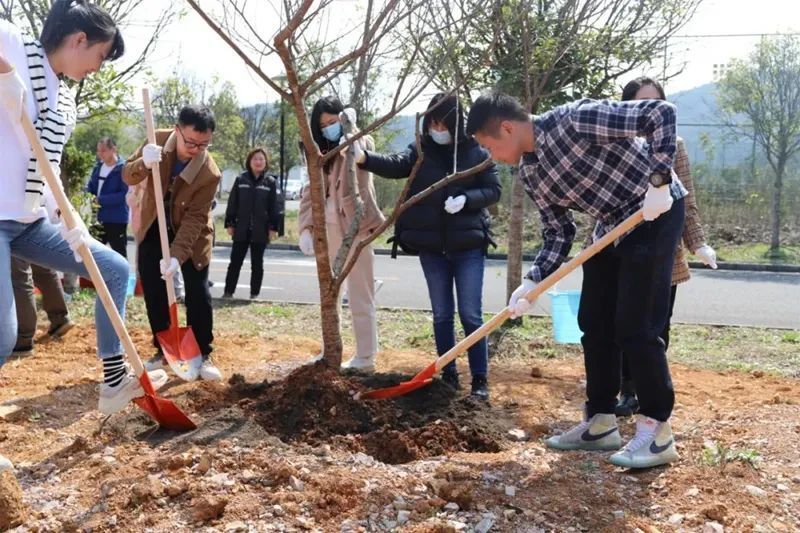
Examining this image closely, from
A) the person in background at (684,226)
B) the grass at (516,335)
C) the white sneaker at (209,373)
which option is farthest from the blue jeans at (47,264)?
the grass at (516,335)

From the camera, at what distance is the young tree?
15.0 meters

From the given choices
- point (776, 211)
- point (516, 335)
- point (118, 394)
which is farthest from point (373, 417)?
point (776, 211)

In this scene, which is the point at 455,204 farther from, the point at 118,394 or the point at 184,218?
the point at 118,394

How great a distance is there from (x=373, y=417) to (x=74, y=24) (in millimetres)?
2144

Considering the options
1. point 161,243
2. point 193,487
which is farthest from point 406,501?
point 161,243

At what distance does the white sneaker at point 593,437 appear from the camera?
12.0 ft

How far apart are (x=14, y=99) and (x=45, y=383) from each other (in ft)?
7.90

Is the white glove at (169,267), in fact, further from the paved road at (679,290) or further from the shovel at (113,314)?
the paved road at (679,290)

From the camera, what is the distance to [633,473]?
131 inches

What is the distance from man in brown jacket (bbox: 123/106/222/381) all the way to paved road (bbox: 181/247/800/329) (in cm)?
420

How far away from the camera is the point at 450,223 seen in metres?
4.45

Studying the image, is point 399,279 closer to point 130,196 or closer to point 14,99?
point 130,196

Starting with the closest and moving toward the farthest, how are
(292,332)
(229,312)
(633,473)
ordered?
(633,473), (292,332), (229,312)

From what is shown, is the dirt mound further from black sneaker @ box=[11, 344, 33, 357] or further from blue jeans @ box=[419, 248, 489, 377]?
black sneaker @ box=[11, 344, 33, 357]
